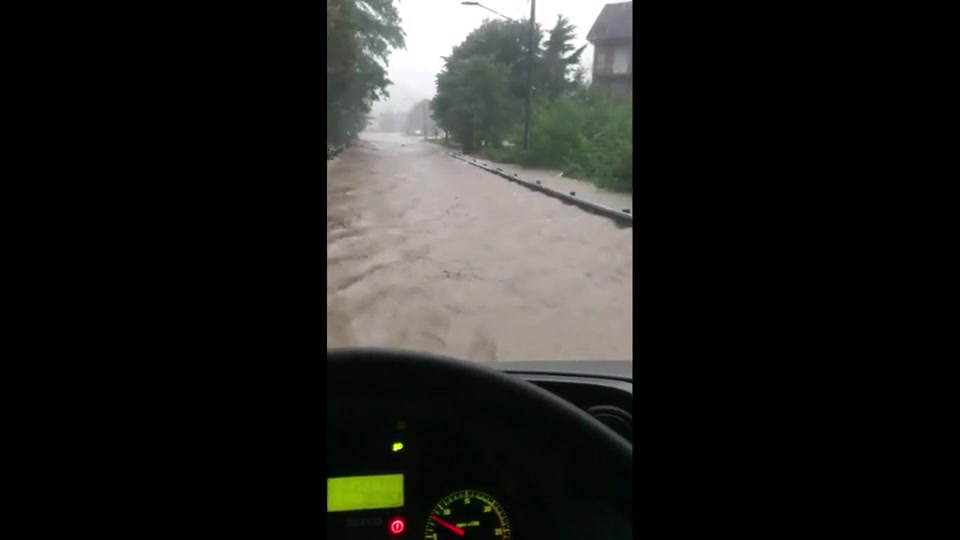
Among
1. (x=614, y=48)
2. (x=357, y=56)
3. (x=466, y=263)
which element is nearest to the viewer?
(x=357, y=56)

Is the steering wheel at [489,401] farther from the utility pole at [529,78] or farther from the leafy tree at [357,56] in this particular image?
the utility pole at [529,78]

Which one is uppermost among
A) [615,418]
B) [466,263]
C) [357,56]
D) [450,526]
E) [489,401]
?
[357,56]

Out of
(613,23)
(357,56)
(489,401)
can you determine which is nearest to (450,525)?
(489,401)

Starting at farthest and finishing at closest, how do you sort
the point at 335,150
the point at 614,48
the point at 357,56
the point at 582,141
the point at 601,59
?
the point at 582,141, the point at 601,59, the point at 614,48, the point at 357,56, the point at 335,150

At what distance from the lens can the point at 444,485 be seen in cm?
162

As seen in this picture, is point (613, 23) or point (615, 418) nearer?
point (613, 23)

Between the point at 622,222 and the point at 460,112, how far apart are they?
2.33 ft

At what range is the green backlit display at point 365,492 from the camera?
155 centimetres

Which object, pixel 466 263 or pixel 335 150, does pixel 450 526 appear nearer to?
pixel 335 150

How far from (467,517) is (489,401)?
0.32m

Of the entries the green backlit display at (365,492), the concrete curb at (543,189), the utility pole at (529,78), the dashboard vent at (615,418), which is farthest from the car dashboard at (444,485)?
the utility pole at (529,78)
